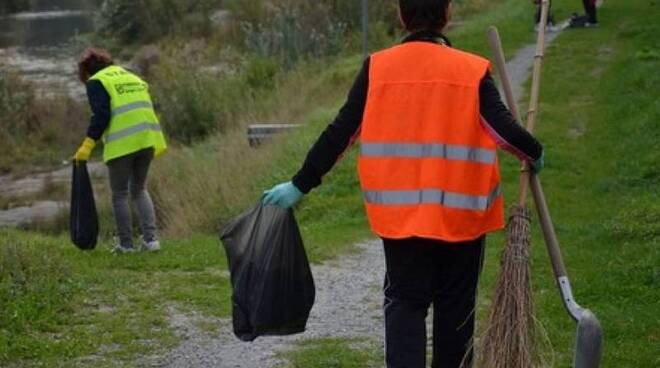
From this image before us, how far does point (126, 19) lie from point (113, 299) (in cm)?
3350

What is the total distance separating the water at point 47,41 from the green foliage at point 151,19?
5.53 ft

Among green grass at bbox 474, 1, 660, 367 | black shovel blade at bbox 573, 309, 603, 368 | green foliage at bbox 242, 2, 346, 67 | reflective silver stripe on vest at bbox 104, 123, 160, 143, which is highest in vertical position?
black shovel blade at bbox 573, 309, 603, 368

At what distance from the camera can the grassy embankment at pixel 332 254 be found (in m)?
6.99

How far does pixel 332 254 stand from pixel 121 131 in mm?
1931

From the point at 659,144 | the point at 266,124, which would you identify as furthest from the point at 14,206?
the point at 659,144

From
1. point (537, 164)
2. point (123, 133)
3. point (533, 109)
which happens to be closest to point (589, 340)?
point (537, 164)

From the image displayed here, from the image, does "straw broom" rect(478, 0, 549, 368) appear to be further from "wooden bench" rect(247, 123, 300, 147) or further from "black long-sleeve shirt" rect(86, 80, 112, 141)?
"wooden bench" rect(247, 123, 300, 147)

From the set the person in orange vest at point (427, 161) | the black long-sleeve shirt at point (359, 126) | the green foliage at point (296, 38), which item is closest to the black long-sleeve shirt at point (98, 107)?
the black long-sleeve shirt at point (359, 126)

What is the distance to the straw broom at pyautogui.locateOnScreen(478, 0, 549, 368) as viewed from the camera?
4969mm

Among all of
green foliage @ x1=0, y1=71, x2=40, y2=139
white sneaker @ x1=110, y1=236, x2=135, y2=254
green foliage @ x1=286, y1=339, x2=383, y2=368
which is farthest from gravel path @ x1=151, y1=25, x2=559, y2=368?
green foliage @ x1=0, y1=71, x2=40, y2=139

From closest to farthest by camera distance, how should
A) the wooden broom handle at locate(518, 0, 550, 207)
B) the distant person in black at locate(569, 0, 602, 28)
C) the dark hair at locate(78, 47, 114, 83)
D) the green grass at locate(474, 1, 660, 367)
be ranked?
the wooden broom handle at locate(518, 0, 550, 207) → the green grass at locate(474, 1, 660, 367) → the dark hair at locate(78, 47, 114, 83) → the distant person in black at locate(569, 0, 602, 28)

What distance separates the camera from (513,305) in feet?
16.4

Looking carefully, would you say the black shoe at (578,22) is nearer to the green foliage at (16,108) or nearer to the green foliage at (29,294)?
the green foliage at (16,108)

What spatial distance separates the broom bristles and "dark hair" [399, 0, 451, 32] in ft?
2.89
